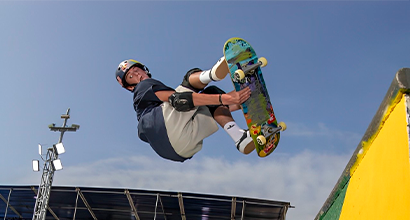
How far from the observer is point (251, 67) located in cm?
270

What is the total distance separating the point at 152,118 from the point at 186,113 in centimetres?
24

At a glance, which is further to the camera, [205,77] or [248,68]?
[205,77]

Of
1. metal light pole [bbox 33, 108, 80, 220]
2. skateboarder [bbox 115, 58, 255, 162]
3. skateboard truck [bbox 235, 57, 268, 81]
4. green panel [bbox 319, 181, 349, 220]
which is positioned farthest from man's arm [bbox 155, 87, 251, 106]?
metal light pole [bbox 33, 108, 80, 220]

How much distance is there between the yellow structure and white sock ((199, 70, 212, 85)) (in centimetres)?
124

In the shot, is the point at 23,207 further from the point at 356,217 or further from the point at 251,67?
the point at 356,217

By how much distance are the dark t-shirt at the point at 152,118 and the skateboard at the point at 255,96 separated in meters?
0.50

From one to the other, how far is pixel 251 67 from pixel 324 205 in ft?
3.27

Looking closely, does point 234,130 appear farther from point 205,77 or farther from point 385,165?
point 385,165

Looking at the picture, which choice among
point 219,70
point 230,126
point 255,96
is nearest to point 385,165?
point 255,96

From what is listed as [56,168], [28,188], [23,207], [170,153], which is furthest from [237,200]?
[170,153]

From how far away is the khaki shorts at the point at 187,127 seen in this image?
2.80 m

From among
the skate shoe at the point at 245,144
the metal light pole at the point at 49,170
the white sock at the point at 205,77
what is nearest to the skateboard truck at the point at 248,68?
the white sock at the point at 205,77

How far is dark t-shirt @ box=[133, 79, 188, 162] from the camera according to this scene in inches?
111

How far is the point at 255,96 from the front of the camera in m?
2.77
